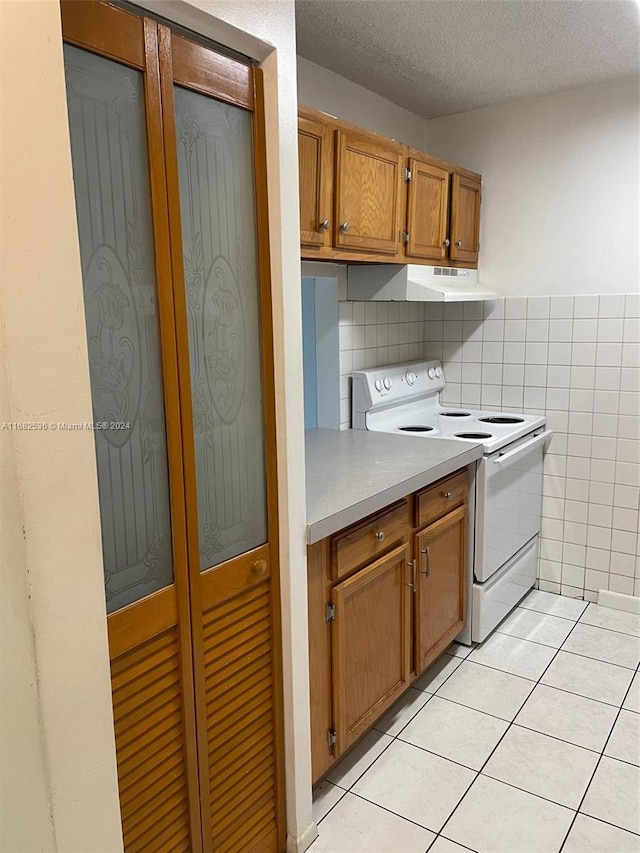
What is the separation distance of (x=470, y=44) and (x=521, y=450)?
1.65 metres

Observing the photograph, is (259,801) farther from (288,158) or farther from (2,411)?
(288,158)

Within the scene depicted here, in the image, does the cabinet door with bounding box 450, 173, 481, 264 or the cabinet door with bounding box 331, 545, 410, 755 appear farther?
the cabinet door with bounding box 450, 173, 481, 264

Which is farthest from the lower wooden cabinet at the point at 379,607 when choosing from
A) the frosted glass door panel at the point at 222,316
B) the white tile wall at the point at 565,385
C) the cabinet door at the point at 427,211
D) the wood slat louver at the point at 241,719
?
the cabinet door at the point at 427,211

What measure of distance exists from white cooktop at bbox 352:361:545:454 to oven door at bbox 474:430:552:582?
65mm

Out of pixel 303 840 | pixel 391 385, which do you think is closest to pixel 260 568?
pixel 303 840

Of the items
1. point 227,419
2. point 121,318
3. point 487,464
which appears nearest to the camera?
point 121,318

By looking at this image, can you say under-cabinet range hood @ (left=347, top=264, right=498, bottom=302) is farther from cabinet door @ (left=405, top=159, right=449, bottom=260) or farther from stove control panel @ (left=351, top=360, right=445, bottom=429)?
stove control panel @ (left=351, top=360, right=445, bottom=429)

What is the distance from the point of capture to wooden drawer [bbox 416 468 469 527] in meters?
2.30

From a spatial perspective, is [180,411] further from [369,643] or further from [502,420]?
[502,420]

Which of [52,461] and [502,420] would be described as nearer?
[52,461]

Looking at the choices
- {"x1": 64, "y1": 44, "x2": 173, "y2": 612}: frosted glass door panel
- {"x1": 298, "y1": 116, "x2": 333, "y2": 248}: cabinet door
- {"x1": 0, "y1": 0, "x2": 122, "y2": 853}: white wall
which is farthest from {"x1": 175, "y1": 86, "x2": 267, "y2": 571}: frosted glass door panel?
{"x1": 298, "y1": 116, "x2": 333, "y2": 248}: cabinet door

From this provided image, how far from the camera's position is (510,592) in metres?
3.04

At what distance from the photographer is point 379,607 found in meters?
2.12

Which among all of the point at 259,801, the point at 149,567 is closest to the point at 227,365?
the point at 149,567
